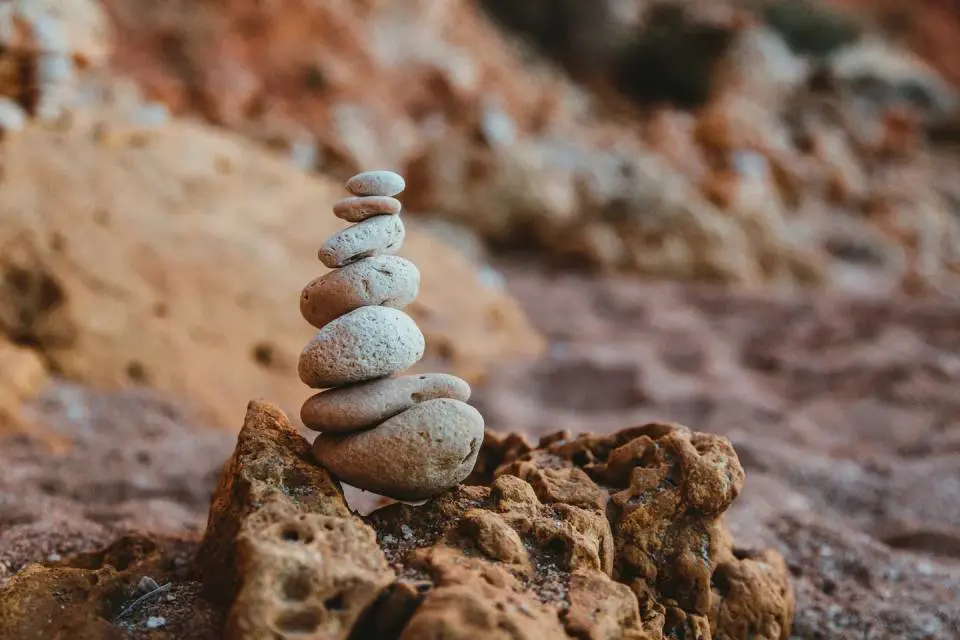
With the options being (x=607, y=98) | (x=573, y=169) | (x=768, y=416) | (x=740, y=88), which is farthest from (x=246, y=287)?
(x=740, y=88)

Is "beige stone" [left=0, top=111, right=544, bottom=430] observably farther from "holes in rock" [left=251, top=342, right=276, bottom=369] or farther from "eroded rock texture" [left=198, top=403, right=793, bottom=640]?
"eroded rock texture" [left=198, top=403, right=793, bottom=640]

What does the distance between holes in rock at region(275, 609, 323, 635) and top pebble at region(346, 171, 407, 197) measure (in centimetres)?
119

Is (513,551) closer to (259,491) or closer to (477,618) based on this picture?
(477,618)

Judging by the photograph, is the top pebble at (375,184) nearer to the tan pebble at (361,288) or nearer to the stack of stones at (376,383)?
the stack of stones at (376,383)

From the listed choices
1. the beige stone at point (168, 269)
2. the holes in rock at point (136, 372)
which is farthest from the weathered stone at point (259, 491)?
the holes in rock at point (136, 372)

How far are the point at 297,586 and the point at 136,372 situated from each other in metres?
3.01

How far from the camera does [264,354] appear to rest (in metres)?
4.83

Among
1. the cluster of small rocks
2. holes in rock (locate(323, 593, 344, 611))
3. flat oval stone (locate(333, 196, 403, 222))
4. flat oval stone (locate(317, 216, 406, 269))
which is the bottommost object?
holes in rock (locate(323, 593, 344, 611))

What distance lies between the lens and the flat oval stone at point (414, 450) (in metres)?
2.15

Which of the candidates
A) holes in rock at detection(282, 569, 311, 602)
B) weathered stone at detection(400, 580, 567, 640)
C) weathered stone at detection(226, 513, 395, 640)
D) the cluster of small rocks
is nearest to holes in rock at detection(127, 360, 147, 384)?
the cluster of small rocks

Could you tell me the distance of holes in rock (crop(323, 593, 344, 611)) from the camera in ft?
5.71

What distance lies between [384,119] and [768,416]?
577 centimetres

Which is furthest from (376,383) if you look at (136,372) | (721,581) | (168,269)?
(168,269)

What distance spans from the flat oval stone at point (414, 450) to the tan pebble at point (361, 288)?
34cm
